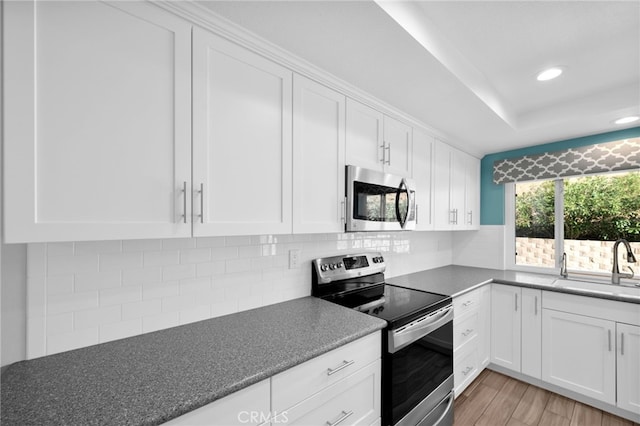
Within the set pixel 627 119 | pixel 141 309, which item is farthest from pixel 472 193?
pixel 141 309

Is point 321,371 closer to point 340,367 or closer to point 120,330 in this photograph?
point 340,367

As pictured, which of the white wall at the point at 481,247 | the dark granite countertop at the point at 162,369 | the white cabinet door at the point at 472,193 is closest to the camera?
the dark granite countertop at the point at 162,369

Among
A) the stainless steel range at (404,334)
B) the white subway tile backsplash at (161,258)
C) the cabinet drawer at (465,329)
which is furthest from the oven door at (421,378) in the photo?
the white subway tile backsplash at (161,258)

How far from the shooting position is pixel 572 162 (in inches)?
106

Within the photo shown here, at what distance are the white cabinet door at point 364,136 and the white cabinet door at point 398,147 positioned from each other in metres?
0.07

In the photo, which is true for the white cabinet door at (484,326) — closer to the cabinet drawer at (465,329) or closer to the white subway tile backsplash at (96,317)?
the cabinet drawer at (465,329)

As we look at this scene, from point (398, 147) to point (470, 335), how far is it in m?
1.75

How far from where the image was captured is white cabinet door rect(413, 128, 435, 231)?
2.30m

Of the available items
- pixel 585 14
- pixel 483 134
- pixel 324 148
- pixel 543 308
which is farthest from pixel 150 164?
pixel 543 308

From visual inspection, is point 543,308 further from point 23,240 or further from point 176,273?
point 23,240

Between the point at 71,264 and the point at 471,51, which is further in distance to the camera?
the point at 471,51

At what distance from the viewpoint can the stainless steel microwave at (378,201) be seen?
168 centimetres

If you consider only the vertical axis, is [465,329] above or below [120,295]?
below

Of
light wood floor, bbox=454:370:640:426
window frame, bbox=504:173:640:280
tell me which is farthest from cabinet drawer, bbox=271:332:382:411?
window frame, bbox=504:173:640:280
